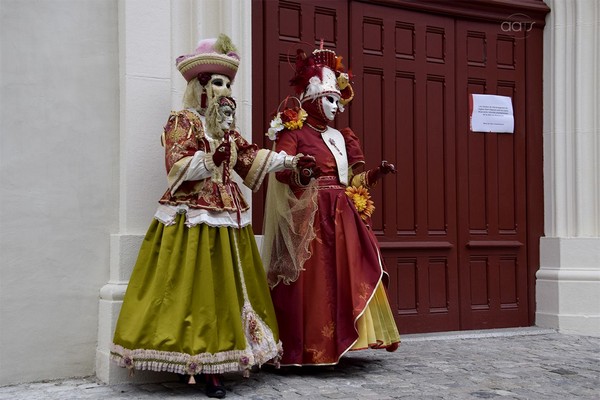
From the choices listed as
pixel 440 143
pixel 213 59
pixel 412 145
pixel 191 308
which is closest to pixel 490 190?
pixel 440 143

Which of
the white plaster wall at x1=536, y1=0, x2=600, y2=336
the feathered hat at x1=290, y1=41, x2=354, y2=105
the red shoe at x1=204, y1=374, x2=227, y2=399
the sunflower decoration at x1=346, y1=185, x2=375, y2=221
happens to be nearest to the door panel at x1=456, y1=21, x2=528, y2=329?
the white plaster wall at x1=536, y1=0, x2=600, y2=336

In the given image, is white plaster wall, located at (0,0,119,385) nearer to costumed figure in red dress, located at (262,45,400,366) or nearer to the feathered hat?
costumed figure in red dress, located at (262,45,400,366)

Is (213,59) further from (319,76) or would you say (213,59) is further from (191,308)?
(191,308)

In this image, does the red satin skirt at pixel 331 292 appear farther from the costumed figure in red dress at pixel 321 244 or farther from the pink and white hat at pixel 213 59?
the pink and white hat at pixel 213 59

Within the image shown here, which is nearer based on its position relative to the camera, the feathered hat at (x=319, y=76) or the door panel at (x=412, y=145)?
the feathered hat at (x=319, y=76)

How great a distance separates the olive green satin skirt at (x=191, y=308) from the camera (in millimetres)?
4297

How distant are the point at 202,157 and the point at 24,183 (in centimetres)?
113

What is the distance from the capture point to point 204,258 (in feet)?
14.5

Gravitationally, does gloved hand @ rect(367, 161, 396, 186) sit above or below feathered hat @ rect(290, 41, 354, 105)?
below

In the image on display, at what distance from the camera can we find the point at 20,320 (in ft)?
15.3

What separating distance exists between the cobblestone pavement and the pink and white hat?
1.86 metres

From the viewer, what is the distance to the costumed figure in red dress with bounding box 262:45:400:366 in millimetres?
4945

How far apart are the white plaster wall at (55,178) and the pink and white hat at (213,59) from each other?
63 centimetres

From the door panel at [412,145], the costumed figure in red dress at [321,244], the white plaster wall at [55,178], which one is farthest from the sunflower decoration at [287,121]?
the door panel at [412,145]
